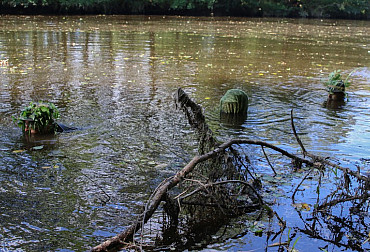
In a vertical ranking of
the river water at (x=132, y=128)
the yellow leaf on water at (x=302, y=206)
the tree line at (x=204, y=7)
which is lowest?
the yellow leaf on water at (x=302, y=206)

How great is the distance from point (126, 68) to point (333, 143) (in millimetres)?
8011

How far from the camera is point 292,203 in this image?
16.9ft

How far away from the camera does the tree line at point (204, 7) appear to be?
125 ft

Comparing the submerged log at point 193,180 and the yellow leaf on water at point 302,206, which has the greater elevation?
the submerged log at point 193,180

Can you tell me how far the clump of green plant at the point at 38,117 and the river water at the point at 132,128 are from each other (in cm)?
25

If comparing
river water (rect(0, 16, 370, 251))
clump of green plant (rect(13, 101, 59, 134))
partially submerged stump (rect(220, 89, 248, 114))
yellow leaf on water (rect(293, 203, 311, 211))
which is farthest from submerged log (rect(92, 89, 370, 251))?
partially submerged stump (rect(220, 89, 248, 114))

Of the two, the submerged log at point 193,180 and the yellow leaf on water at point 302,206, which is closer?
the submerged log at point 193,180

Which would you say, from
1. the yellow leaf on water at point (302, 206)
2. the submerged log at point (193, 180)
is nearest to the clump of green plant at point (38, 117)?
the submerged log at point (193, 180)

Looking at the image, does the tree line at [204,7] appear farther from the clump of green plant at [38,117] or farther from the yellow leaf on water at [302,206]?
the yellow leaf on water at [302,206]

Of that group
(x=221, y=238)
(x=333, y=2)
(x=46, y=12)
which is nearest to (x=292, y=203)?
(x=221, y=238)

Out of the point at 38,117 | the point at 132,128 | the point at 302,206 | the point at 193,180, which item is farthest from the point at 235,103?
the point at 193,180

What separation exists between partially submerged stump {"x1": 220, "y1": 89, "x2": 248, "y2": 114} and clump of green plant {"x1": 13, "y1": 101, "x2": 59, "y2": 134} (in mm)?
3457

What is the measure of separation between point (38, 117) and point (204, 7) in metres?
41.1

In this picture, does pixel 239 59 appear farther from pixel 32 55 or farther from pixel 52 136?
pixel 52 136
